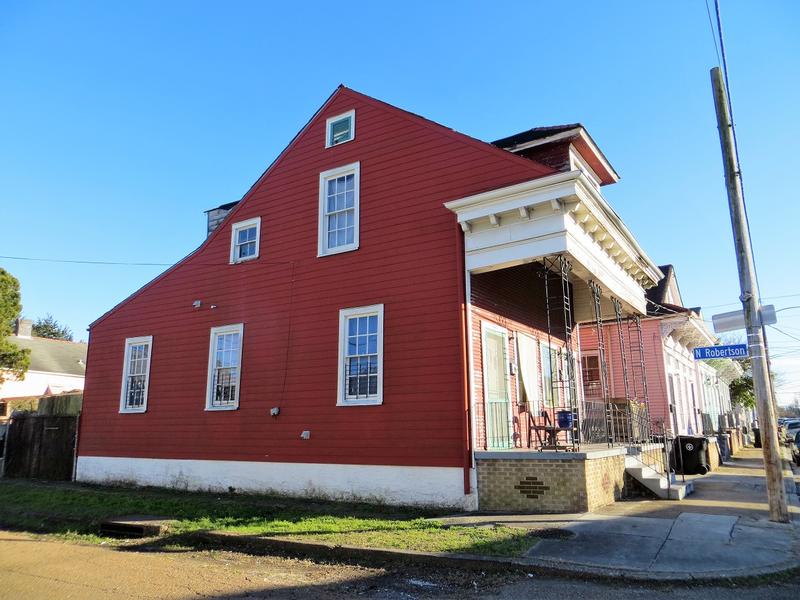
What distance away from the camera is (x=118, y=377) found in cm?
1605

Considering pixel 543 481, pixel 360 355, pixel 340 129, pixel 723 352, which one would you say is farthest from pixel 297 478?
pixel 723 352

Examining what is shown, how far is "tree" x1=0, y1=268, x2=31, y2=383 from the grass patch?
19.6 metres

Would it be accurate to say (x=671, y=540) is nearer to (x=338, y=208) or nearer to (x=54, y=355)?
(x=338, y=208)

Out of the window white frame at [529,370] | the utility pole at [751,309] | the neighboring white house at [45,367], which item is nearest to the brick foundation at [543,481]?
the utility pole at [751,309]

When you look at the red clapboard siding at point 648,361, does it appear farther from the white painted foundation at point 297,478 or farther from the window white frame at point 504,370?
the white painted foundation at point 297,478

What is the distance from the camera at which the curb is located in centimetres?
597

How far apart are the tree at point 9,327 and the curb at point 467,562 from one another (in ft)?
93.6

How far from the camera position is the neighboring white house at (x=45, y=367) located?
3878 centimetres

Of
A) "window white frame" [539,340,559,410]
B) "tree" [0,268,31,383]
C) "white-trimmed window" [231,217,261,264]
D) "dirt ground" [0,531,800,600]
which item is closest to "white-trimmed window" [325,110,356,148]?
"white-trimmed window" [231,217,261,264]

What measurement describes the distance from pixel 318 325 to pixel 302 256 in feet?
5.87

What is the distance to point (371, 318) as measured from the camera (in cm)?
1184

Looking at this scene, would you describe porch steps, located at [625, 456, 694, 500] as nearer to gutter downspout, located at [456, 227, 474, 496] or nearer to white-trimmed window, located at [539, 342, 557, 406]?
white-trimmed window, located at [539, 342, 557, 406]

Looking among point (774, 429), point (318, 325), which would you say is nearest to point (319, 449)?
point (318, 325)

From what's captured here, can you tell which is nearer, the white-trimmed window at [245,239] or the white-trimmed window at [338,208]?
the white-trimmed window at [338,208]
